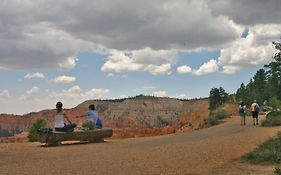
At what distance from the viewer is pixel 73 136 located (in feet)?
60.3

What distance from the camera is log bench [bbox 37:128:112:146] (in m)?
17.8

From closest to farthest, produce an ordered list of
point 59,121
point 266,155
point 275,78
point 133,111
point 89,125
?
1. point 266,155
2. point 59,121
3. point 89,125
4. point 275,78
5. point 133,111

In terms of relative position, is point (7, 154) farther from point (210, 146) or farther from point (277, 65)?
point (277, 65)

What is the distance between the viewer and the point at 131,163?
40.0ft

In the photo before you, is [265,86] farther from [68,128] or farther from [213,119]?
[68,128]

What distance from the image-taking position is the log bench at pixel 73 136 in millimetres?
17781

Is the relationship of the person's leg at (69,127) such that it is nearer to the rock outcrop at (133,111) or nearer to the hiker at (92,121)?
the hiker at (92,121)

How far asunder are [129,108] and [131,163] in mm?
103025

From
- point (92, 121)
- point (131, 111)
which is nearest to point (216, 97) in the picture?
point (92, 121)

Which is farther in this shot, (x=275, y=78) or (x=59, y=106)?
(x=275, y=78)

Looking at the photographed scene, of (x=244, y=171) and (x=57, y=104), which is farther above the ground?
(x=57, y=104)

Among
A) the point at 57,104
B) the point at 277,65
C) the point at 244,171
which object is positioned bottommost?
the point at 244,171

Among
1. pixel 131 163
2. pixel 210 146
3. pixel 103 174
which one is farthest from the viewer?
pixel 210 146

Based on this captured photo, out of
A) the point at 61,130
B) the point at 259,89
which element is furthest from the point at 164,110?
the point at 61,130
